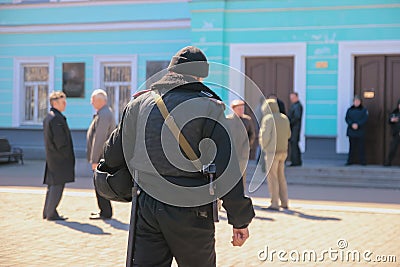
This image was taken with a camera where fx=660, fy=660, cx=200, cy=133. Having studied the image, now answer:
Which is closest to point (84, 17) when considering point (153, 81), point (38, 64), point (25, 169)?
point (38, 64)

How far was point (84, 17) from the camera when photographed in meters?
20.3

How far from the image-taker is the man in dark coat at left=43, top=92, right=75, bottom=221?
9508 mm

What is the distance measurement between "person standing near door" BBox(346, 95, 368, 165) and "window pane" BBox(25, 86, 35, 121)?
1024 centimetres

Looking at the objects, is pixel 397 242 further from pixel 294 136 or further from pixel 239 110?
pixel 294 136

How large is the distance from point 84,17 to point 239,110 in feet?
36.6

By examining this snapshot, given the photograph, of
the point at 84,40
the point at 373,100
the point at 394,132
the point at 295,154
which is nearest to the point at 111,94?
the point at 84,40

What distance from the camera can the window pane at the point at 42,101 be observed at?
68.8ft

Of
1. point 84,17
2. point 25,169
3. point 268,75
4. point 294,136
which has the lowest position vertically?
point 25,169

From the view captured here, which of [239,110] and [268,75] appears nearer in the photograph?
[239,110]

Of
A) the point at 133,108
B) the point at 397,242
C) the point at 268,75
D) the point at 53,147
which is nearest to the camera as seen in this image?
the point at 133,108

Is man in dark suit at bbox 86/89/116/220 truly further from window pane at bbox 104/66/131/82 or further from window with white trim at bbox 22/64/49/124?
window with white trim at bbox 22/64/49/124

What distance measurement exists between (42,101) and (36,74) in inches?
35.2

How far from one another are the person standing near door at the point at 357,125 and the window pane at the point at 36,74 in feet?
32.2

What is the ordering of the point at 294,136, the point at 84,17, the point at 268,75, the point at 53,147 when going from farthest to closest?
1. the point at 84,17
2. the point at 268,75
3. the point at 294,136
4. the point at 53,147
